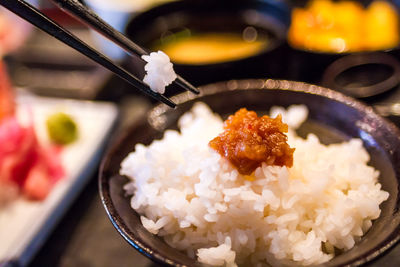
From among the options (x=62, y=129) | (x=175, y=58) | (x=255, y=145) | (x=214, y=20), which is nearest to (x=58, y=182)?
(x=62, y=129)

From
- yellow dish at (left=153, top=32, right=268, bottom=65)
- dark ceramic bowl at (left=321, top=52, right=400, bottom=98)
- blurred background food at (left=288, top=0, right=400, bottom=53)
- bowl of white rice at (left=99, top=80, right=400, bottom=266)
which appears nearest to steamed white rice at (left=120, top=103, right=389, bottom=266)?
bowl of white rice at (left=99, top=80, right=400, bottom=266)

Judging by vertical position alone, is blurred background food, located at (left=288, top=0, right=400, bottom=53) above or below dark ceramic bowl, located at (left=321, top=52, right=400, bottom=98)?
above

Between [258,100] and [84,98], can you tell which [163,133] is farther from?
[84,98]

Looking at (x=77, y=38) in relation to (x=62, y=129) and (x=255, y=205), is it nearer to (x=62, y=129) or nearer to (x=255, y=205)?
(x=255, y=205)

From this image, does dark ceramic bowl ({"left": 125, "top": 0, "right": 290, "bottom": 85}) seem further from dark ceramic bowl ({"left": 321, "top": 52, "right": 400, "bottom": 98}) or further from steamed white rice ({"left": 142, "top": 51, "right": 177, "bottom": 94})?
steamed white rice ({"left": 142, "top": 51, "right": 177, "bottom": 94})

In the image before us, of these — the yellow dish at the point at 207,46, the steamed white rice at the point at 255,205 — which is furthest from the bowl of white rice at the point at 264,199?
the yellow dish at the point at 207,46
